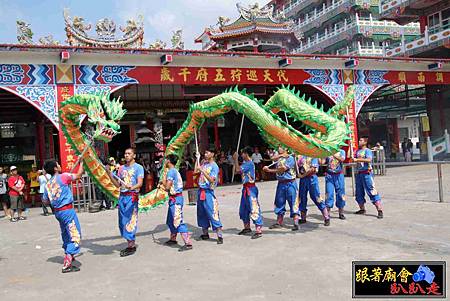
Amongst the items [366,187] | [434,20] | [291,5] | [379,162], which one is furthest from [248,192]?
[291,5]

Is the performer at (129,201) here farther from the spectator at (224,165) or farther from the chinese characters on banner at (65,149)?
the spectator at (224,165)

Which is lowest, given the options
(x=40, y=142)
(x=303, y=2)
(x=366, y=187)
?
(x=366, y=187)

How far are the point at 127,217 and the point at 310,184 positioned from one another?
3112 millimetres

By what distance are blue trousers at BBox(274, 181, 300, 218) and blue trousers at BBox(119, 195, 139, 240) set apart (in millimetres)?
2423

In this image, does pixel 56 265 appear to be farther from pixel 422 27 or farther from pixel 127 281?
pixel 422 27

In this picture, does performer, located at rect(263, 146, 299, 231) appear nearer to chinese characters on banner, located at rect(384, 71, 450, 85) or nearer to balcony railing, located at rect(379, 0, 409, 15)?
chinese characters on banner, located at rect(384, 71, 450, 85)

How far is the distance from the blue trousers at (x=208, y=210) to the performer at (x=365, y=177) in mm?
2782

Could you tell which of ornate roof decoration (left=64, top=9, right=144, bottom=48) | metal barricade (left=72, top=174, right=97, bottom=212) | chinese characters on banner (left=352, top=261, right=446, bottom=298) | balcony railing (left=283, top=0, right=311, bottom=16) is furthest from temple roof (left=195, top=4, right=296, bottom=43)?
balcony railing (left=283, top=0, right=311, bottom=16)

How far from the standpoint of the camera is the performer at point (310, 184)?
711 centimetres

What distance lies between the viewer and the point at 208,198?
21.1 feet

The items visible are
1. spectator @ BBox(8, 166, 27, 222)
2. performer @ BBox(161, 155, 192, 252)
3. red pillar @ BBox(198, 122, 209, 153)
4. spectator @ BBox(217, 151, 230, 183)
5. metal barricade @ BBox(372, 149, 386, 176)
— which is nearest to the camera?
performer @ BBox(161, 155, 192, 252)

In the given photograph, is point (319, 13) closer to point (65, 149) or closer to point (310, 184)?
point (65, 149)

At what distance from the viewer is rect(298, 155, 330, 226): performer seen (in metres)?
7.11

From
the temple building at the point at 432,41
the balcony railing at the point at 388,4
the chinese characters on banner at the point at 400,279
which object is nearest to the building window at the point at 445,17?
the temple building at the point at 432,41
